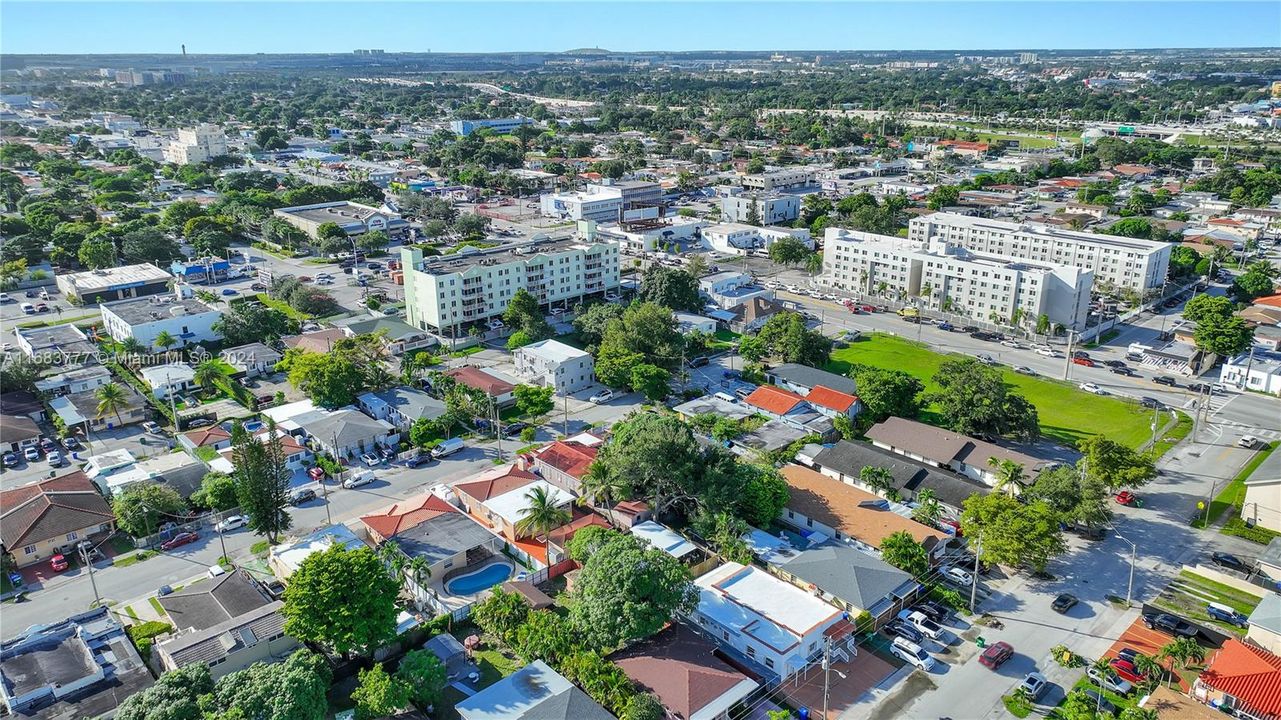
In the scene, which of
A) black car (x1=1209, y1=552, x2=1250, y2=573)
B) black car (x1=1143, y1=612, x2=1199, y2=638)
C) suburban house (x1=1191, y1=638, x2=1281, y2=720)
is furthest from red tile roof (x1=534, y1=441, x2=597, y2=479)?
black car (x1=1209, y1=552, x2=1250, y2=573)

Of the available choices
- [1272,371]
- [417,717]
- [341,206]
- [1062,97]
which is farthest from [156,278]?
[1062,97]

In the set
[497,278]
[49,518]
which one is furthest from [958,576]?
[497,278]

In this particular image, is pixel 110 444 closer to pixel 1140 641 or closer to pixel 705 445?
pixel 705 445

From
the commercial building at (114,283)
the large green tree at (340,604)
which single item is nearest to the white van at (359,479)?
the large green tree at (340,604)

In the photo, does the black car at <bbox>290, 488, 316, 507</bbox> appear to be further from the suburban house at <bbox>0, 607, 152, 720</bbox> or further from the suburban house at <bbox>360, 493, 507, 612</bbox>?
the suburban house at <bbox>0, 607, 152, 720</bbox>

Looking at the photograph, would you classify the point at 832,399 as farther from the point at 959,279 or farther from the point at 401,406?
the point at 959,279
